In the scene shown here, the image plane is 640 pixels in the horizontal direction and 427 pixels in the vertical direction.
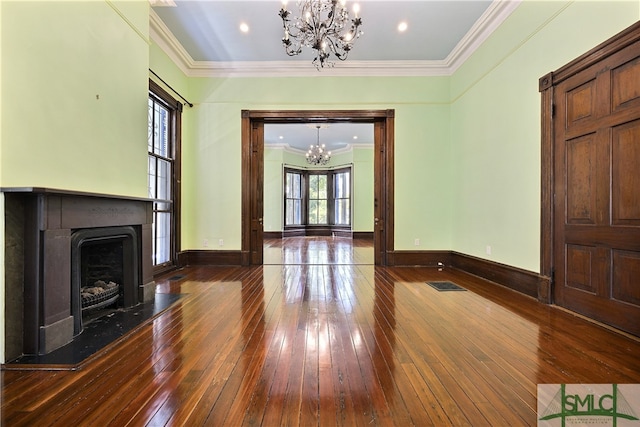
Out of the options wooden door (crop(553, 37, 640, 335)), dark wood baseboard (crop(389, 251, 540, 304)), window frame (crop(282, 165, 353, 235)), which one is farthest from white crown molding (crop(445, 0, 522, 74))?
window frame (crop(282, 165, 353, 235))

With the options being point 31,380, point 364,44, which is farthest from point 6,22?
point 364,44

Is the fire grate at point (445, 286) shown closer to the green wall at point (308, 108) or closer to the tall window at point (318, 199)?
the green wall at point (308, 108)

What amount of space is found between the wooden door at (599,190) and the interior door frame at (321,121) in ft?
8.22

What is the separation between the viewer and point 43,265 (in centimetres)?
185

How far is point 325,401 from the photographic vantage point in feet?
4.64

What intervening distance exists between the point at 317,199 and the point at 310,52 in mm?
7733

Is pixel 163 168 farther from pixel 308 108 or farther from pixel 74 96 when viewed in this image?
pixel 308 108

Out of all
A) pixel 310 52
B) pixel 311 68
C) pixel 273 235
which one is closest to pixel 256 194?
pixel 311 68

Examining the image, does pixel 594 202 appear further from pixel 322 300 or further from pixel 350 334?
pixel 322 300

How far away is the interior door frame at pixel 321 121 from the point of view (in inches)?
202

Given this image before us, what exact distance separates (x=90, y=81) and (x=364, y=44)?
11.9 feet

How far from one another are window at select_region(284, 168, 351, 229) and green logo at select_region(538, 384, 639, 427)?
9989 mm

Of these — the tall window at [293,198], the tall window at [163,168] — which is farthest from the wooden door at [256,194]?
the tall window at [293,198]

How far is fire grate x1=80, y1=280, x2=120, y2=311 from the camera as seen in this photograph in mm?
2377
